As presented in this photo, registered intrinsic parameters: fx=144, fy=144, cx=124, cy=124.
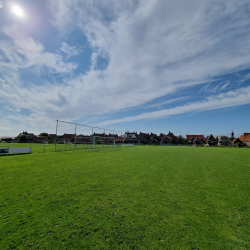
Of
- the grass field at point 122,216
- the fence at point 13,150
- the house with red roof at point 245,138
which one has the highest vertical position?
the house with red roof at point 245,138

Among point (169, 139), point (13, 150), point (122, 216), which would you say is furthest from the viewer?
point (169, 139)

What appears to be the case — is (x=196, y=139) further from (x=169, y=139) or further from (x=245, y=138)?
(x=245, y=138)

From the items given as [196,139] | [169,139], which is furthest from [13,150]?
[196,139]

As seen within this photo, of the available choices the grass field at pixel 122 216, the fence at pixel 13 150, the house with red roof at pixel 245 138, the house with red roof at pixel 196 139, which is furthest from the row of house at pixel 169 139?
the grass field at pixel 122 216

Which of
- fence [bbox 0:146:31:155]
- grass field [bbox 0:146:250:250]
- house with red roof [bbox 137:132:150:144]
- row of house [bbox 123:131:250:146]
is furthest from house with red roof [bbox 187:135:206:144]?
grass field [bbox 0:146:250:250]

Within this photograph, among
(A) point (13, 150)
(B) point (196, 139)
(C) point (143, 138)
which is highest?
(C) point (143, 138)

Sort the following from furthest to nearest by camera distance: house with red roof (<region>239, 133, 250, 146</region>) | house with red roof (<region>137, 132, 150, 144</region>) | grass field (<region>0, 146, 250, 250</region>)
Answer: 1. house with red roof (<region>137, 132, 150, 144</region>)
2. house with red roof (<region>239, 133, 250, 146</region>)
3. grass field (<region>0, 146, 250, 250</region>)

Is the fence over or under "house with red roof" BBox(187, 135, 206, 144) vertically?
under

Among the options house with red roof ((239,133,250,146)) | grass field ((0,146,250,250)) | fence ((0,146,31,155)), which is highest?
house with red roof ((239,133,250,146))

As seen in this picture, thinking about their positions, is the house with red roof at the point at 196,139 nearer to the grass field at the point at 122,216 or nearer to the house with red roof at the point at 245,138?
the house with red roof at the point at 245,138

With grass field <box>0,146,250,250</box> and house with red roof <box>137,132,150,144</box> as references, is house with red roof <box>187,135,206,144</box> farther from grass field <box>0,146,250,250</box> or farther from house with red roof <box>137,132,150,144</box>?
grass field <box>0,146,250,250</box>

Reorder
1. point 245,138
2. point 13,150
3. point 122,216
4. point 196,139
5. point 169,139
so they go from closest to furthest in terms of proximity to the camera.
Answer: point 122,216
point 13,150
point 245,138
point 169,139
point 196,139

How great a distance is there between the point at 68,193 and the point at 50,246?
256 centimetres

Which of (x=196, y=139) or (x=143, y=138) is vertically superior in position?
(x=143, y=138)
